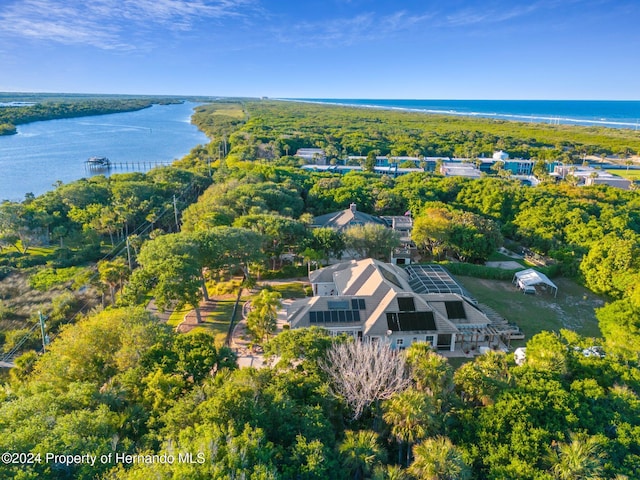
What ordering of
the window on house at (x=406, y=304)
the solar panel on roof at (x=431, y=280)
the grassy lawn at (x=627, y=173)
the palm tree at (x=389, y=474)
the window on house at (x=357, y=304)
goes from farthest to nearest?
the grassy lawn at (x=627, y=173) → the solar panel on roof at (x=431, y=280) → the window on house at (x=357, y=304) → the window on house at (x=406, y=304) → the palm tree at (x=389, y=474)

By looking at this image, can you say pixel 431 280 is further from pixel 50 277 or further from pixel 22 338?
pixel 50 277

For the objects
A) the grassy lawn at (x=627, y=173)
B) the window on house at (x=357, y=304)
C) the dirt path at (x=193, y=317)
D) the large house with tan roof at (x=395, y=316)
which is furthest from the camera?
the grassy lawn at (x=627, y=173)

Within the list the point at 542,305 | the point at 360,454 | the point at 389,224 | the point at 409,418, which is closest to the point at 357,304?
the point at 409,418

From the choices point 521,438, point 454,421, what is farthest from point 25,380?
point 521,438

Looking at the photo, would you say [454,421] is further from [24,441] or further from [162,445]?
[24,441]

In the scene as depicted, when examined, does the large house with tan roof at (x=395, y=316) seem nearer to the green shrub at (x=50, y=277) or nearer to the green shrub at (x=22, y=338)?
the green shrub at (x=22, y=338)

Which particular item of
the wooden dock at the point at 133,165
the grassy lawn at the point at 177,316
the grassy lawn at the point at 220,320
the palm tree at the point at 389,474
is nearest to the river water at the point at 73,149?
the wooden dock at the point at 133,165

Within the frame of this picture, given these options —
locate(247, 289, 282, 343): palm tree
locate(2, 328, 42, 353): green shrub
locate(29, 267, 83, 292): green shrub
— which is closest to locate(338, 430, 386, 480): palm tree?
locate(247, 289, 282, 343): palm tree
